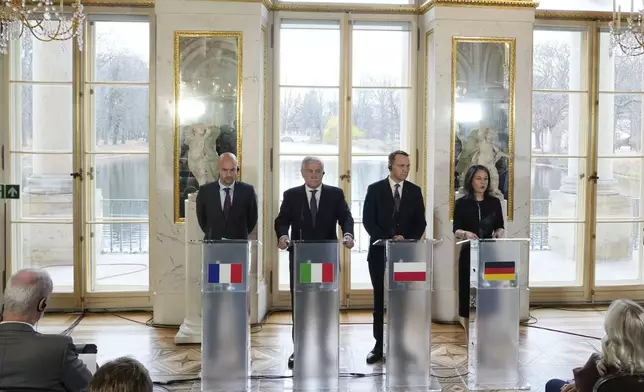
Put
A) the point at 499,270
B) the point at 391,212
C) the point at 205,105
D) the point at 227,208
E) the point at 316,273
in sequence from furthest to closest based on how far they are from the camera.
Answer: the point at 205,105 < the point at 227,208 < the point at 391,212 < the point at 499,270 < the point at 316,273

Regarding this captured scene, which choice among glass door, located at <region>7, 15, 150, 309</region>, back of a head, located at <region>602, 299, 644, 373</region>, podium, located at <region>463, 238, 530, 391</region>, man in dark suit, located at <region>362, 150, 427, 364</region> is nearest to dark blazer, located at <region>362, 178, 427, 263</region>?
man in dark suit, located at <region>362, 150, 427, 364</region>

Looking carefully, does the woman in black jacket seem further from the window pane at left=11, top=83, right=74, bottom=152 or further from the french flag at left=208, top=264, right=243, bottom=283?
the window pane at left=11, top=83, right=74, bottom=152

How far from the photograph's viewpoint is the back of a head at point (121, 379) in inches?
87.9

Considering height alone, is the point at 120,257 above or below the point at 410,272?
below

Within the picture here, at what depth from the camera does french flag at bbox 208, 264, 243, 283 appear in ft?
16.1

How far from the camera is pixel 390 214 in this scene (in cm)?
591

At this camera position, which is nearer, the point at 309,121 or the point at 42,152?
the point at 42,152

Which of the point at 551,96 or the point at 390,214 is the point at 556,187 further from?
the point at 390,214

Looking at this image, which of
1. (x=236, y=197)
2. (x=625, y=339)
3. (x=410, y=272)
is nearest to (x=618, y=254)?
(x=410, y=272)

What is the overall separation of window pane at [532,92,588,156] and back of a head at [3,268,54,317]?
235 inches

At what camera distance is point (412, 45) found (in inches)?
308

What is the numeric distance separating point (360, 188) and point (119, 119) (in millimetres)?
2571

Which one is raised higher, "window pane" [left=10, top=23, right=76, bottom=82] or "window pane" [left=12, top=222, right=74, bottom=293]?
"window pane" [left=10, top=23, right=76, bottom=82]

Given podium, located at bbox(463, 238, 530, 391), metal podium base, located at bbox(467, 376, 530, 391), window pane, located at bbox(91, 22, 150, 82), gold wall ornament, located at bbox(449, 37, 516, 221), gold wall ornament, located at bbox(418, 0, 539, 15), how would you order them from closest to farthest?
podium, located at bbox(463, 238, 530, 391) < metal podium base, located at bbox(467, 376, 530, 391) < gold wall ornament, located at bbox(418, 0, 539, 15) < gold wall ornament, located at bbox(449, 37, 516, 221) < window pane, located at bbox(91, 22, 150, 82)
